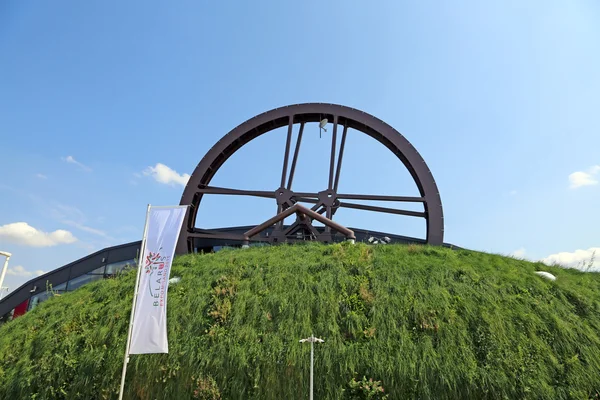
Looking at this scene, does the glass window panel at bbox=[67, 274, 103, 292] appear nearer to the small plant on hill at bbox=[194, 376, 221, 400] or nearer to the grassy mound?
the grassy mound

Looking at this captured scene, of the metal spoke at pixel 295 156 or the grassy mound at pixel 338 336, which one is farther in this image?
the metal spoke at pixel 295 156

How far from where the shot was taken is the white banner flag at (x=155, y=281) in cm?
973

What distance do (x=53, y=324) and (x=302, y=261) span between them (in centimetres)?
860

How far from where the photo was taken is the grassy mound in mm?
9727

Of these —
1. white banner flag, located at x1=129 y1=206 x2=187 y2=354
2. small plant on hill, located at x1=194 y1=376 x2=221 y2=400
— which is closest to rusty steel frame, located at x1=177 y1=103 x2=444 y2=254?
white banner flag, located at x1=129 y1=206 x2=187 y2=354

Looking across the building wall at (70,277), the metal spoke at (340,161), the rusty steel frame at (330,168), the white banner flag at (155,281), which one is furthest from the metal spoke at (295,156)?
the white banner flag at (155,281)

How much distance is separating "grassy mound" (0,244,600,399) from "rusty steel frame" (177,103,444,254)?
669cm

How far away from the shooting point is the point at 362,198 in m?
21.3

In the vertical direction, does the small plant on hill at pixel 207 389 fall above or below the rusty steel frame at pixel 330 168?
below

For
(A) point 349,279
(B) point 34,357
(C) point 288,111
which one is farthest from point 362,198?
(B) point 34,357

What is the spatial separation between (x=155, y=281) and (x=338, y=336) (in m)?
5.14

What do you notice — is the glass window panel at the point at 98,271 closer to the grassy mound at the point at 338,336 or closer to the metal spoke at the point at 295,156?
the grassy mound at the point at 338,336

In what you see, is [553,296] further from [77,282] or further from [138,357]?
[77,282]

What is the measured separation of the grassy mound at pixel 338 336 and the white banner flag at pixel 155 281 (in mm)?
1248
